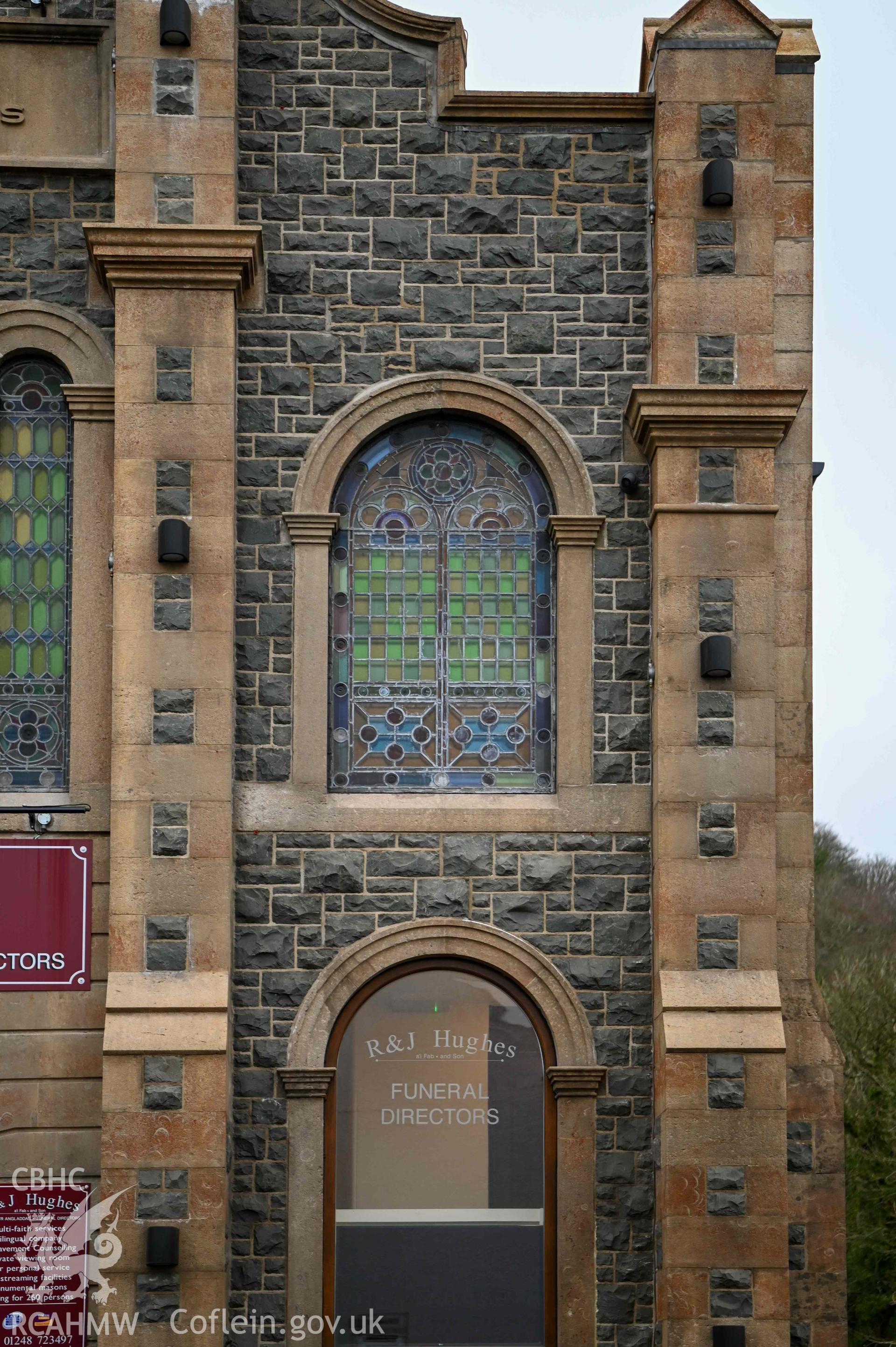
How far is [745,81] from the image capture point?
14180mm

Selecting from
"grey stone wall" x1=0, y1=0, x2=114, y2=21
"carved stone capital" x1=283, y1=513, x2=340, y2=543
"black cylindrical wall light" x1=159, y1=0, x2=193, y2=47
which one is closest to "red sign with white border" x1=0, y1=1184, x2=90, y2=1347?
"carved stone capital" x1=283, y1=513, x2=340, y2=543

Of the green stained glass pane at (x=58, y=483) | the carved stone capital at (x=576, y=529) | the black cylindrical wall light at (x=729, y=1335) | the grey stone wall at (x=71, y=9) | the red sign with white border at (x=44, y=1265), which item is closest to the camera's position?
the black cylindrical wall light at (x=729, y=1335)

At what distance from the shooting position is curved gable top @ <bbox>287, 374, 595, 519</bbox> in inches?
556

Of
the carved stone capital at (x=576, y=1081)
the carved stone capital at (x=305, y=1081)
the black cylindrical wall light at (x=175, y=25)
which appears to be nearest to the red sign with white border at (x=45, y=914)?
the carved stone capital at (x=305, y=1081)

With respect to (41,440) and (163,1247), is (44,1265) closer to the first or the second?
(163,1247)

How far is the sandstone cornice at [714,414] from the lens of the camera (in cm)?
1379

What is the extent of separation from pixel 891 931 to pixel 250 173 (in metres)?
35.4

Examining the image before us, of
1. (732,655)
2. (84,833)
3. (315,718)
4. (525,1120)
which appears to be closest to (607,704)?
(732,655)

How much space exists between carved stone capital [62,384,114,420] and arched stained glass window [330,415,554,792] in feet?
5.97

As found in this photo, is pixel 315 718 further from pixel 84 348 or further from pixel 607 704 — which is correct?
pixel 84 348

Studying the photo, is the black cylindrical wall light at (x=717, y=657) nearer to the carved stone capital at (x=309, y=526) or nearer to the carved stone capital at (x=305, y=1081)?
the carved stone capital at (x=309, y=526)

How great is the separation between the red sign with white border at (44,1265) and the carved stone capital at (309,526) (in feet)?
16.2

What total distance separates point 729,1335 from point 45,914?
18.4ft

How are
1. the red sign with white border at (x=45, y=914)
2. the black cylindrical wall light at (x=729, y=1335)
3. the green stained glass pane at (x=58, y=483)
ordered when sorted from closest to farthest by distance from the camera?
the black cylindrical wall light at (x=729, y=1335) < the red sign with white border at (x=45, y=914) < the green stained glass pane at (x=58, y=483)
